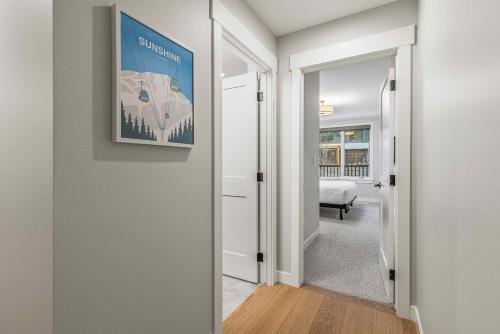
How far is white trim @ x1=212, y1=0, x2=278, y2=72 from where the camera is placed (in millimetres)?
1625

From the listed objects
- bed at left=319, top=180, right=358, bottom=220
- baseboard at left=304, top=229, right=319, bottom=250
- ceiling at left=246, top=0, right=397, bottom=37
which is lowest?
baseboard at left=304, top=229, right=319, bottom=250

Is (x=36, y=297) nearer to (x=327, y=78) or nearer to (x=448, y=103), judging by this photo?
(x=448, y=103)

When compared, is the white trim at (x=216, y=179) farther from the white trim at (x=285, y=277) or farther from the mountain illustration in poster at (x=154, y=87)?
the white trim at (x=285, y=277)

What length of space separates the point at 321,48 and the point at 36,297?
247 centimetres

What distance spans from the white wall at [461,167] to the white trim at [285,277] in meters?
1.10

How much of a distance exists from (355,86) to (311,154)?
1.97 meters

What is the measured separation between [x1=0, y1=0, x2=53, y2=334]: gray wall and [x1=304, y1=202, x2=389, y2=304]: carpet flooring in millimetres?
2187

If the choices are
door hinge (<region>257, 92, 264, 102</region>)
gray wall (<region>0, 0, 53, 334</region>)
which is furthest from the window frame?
gray wall (<region>0, 0, 53, 334</region>)

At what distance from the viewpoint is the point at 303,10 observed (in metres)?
2.06

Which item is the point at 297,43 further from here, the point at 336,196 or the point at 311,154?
the point at 336,196

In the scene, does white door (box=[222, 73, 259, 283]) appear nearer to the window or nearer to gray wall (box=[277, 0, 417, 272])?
gray wall (box=[277, 0, 417, 272])

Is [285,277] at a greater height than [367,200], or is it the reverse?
[367,200]

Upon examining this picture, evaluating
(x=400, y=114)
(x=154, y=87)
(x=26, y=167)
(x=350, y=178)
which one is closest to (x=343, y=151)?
(x=350, y=178)

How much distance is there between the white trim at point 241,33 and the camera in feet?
5.33
